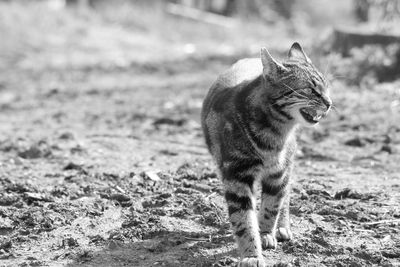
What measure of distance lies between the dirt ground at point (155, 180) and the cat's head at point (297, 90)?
88 cm

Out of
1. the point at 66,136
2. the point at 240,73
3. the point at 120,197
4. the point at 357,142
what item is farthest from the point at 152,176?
the point at 357,142

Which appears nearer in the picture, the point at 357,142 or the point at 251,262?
the point at 251,262

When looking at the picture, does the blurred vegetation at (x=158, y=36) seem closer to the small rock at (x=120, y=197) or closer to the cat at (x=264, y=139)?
the small rock at (x=120, y=197)

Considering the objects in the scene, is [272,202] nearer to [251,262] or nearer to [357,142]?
[251,262]

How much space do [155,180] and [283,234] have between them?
1551mm

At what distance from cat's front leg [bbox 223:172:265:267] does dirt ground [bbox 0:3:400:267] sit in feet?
0.49

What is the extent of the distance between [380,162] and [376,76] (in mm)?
3980

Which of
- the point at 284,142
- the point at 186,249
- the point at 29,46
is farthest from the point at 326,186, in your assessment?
the point at 29,46

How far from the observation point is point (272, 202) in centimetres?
485

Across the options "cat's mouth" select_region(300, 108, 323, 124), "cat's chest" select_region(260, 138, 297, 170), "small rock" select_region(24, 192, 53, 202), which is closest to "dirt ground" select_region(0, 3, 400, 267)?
"small rock" select_region(24, 192, 53, 202)

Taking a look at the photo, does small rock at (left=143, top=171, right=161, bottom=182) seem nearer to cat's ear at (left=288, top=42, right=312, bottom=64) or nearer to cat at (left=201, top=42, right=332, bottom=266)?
cat at (left=201, top=42, right=332, bottom=266)

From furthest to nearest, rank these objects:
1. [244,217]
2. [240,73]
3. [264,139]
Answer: [240,73] → [264,139] → [244,217]

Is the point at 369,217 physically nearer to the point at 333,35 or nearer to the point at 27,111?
the point at 27,111

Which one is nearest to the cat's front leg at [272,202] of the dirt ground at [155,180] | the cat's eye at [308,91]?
the dirt ground at [155,180]
